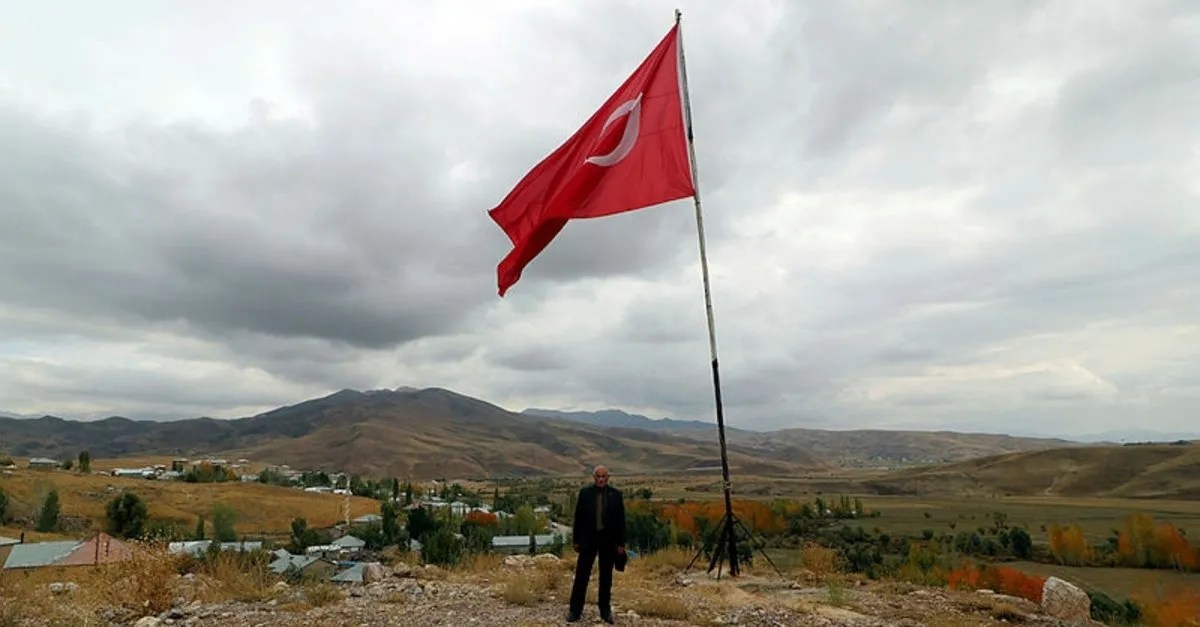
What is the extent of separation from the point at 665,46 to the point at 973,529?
124 metres

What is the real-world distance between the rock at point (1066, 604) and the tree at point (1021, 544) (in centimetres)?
9134

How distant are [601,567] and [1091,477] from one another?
20523 cm

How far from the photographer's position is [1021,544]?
3607 inches

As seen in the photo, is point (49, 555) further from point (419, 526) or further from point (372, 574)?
point (372, 574)

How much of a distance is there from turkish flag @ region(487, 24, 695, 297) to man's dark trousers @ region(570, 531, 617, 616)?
5.30 metres

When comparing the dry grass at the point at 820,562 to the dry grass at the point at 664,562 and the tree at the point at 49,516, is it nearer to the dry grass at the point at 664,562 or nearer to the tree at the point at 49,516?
the dry grass at the point at 664,562

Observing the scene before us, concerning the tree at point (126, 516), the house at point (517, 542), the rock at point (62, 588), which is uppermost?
the rock at point (62, 588)

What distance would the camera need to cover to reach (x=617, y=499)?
34.2 ft

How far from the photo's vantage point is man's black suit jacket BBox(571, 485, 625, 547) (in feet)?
33.5

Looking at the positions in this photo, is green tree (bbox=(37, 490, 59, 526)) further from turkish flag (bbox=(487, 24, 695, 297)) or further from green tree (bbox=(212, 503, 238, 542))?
turkish flag (bbox=(487, 24, 695, 297))

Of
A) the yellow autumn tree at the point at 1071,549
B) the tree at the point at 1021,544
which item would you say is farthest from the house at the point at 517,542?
the yellow autumn tree at the point at 1071,549

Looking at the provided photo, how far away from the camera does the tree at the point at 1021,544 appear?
89.4m

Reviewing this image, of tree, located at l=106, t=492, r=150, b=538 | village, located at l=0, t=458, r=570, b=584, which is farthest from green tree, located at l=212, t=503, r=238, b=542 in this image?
tree, located at l=106, t=492, r=150, b=538

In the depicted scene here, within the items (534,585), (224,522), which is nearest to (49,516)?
(224,522)
